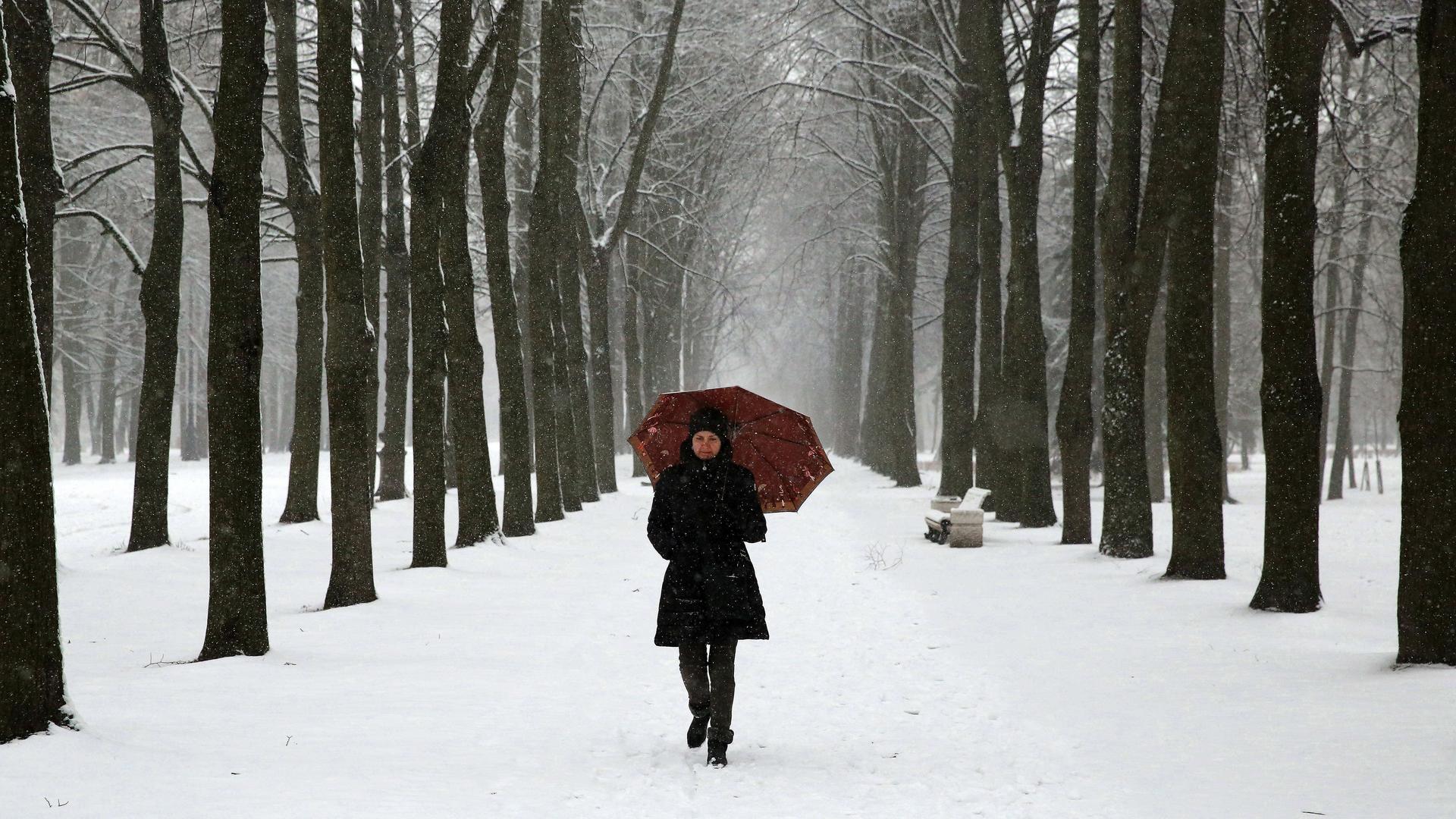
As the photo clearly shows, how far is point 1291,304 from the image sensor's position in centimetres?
851

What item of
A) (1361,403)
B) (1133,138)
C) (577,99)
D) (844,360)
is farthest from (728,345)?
(1133,138)

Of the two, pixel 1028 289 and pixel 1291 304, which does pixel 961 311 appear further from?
pixel 1291 304

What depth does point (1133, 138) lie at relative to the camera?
12.9 m

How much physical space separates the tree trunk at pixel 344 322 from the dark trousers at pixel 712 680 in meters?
4.81

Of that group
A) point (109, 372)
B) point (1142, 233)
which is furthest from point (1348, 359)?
point (109, 372)

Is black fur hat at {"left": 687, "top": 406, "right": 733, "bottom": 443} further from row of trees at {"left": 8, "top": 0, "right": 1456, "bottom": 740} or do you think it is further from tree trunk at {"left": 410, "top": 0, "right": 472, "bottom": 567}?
tree trunk at {"left": 410, "top": 0, "right": 472, "bottom": 567}

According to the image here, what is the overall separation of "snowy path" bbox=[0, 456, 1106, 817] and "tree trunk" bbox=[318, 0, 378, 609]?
1.99 feet

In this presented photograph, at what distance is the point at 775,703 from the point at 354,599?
4675 millimetres

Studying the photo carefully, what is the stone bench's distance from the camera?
1504cm

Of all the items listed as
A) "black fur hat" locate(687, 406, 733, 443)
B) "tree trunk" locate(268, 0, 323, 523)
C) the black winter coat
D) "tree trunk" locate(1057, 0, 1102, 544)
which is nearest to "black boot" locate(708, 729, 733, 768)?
the black winter coat

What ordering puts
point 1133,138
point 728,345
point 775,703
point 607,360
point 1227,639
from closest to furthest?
1. point 775,703
2. point 1227,639
3. point 1133,138
4. point 607,360
5. point 728,345

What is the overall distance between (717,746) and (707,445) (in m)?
1.55

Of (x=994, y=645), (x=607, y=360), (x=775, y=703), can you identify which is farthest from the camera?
(x=607, y=360)

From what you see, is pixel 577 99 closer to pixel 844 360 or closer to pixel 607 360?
pixel 607 360
